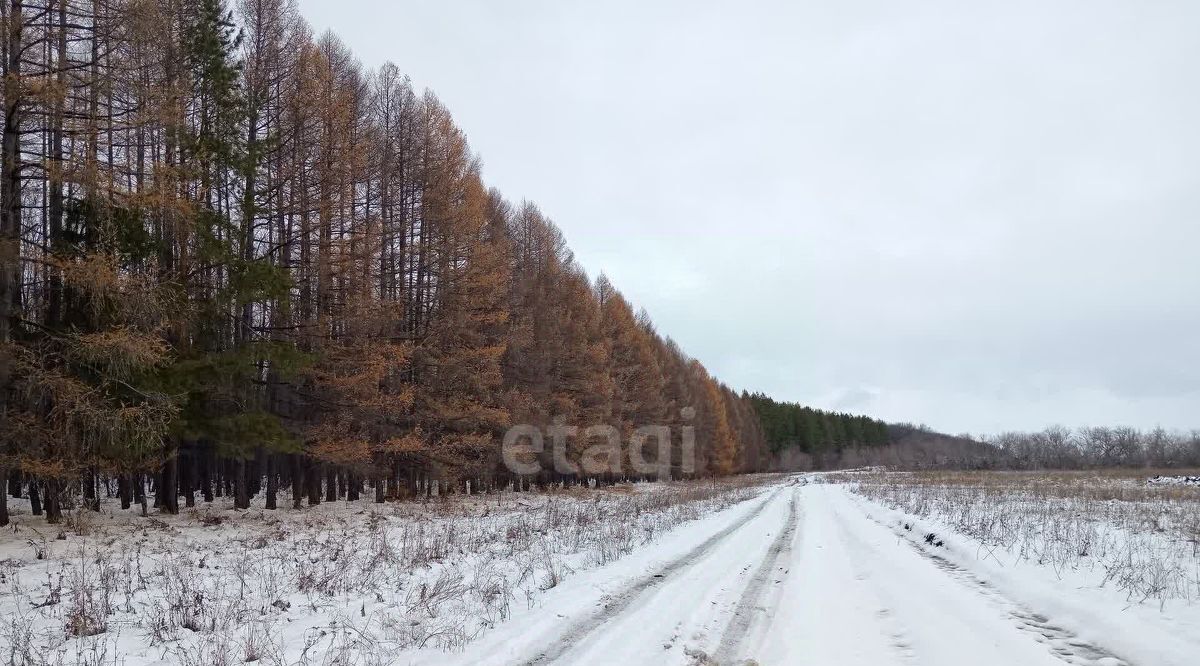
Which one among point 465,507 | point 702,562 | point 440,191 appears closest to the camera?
point 702,562

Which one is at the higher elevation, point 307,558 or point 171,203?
point 171,203

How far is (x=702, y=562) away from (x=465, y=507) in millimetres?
12600

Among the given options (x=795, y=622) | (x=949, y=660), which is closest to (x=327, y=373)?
(x=795, y=622)

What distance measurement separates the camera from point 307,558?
1003 cm

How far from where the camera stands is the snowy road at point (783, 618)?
16.7ft

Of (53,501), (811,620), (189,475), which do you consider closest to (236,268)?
(53,501)

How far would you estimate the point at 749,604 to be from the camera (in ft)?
22.5

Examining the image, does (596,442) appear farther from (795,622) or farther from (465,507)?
(795,622)

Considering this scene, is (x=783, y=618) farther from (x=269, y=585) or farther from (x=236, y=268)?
(x=236, y=268)

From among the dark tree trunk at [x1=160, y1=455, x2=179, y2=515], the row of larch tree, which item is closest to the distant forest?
the row of larch tree

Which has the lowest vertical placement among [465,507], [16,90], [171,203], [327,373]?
[465,507]

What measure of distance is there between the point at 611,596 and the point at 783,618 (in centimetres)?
198

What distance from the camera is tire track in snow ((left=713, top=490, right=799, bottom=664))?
527cm

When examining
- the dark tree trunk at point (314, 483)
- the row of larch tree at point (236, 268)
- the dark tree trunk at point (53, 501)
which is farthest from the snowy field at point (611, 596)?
the dark tree trunk at point (314, 483)
